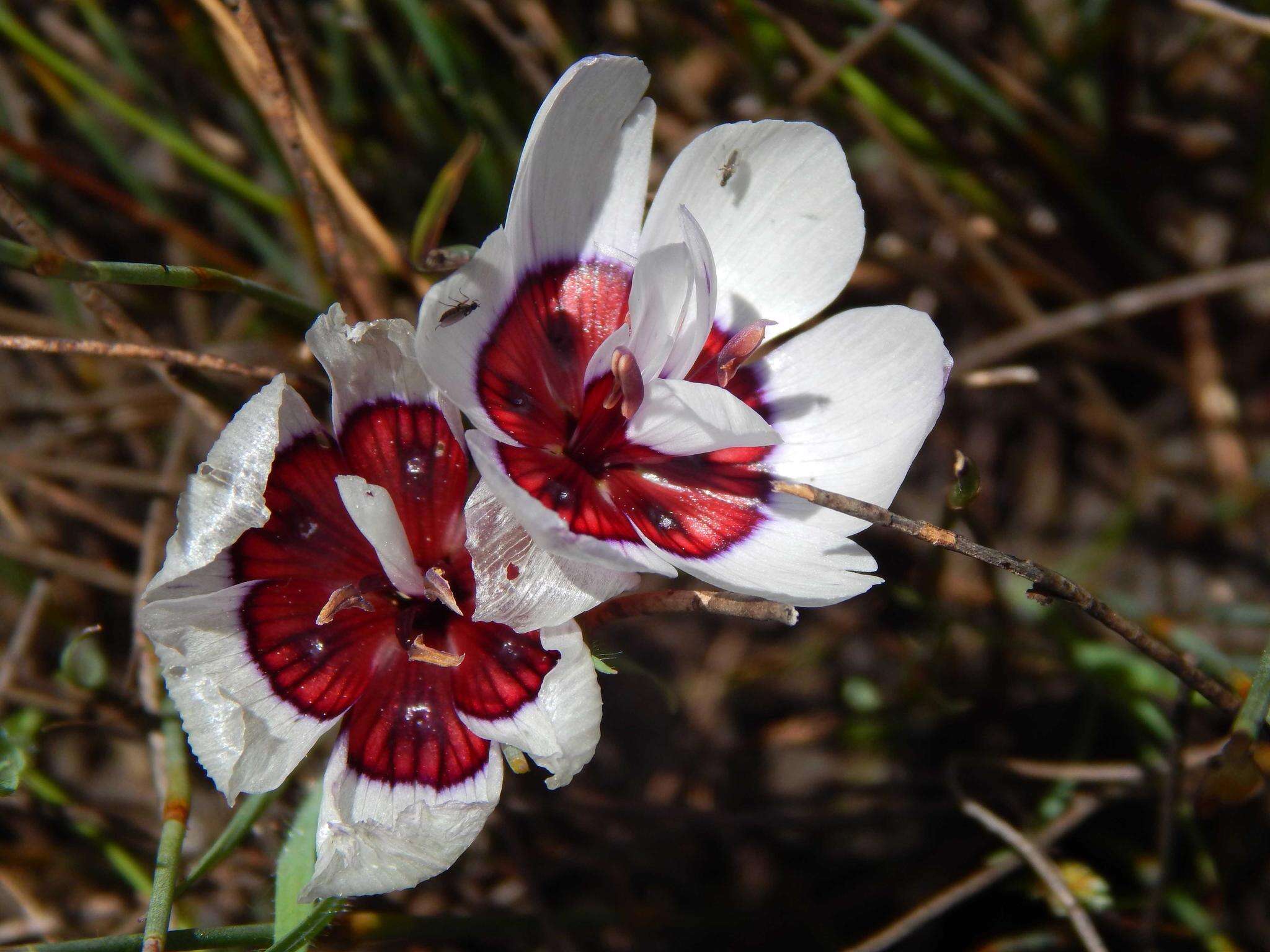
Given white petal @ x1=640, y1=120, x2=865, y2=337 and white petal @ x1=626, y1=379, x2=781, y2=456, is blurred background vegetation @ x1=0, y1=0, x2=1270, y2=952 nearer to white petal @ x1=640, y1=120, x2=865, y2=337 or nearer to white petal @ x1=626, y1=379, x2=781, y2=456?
white petal @ x1=640, y1=120, x2=865, y2=337

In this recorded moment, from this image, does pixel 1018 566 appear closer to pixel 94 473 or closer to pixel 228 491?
pixel 228 491

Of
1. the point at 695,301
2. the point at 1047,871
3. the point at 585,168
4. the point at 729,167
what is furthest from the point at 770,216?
the point at 1047,871

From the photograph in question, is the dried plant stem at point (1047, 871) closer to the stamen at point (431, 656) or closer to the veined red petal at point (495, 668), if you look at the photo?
the veined red petal at point (495, 668)

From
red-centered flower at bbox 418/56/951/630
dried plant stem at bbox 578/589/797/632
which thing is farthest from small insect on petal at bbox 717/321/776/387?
dried plant stem at bbox 578/589/797/632

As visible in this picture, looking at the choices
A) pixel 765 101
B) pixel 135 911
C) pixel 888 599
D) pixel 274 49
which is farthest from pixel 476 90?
→ pixel 135 911

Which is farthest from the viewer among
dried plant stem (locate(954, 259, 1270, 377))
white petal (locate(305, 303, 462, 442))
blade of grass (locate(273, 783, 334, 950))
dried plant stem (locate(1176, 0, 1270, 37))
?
dried plant stem (locate(954, 259, 1270, 377))

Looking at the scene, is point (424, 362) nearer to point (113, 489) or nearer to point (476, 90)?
point (476, 90)
